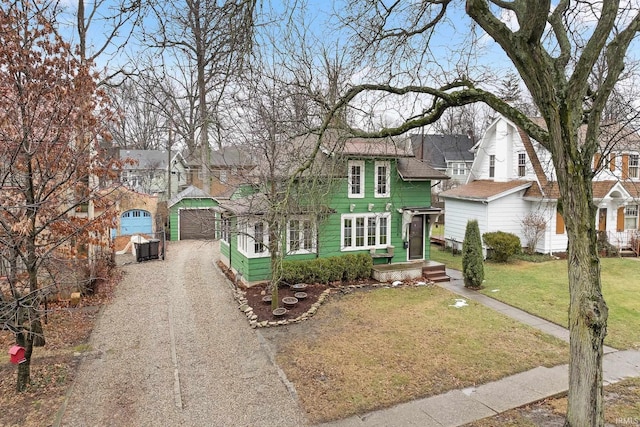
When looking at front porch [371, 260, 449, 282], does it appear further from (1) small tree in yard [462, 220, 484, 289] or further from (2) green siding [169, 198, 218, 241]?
(2) green siding [169, 198, 218, 241]

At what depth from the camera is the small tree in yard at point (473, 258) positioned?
42.8ft

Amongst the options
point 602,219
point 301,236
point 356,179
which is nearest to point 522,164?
point 602,219

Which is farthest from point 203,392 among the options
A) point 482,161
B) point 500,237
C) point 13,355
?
point 482,161

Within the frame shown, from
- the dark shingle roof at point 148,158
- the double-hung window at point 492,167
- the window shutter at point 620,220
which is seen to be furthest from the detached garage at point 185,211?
the window shutter at point 620,220

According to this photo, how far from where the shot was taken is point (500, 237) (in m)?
17.3

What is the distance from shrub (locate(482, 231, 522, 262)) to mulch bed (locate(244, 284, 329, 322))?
881cm

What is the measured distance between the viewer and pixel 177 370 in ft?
23.6

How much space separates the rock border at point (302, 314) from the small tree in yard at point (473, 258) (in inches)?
55.2

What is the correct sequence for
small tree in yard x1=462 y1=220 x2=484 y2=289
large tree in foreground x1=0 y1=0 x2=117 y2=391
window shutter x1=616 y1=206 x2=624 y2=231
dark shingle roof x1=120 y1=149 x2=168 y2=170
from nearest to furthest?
large tree in foreground x1=0 y1=0 x2=117 y2=391 < small tree in yard x1=462 y1=220 x2=484 y2=289 < window shutter x1=616 y1=206 x2=624 y2=231 < dark shingle roof x1=120 y1=149 x2=168 y2=170

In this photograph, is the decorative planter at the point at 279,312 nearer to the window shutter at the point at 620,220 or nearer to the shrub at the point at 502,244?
the shrub at the point at 502,244

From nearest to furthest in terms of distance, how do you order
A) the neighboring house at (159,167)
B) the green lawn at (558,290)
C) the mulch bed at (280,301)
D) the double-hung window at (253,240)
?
the green lawn at (558,290) → the mulch bed at (280,301) → the double-hung window at (253,240) → the neighboring house at (159,167)

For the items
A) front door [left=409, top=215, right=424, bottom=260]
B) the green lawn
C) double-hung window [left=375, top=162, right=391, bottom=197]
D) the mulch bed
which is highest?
double-hung window [left=375, top=162, right=391, bottom=197]

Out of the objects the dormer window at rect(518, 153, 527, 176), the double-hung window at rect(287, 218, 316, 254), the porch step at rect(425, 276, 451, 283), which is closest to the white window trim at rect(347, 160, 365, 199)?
the double-hung window at rect(287, 218, 316, 254)

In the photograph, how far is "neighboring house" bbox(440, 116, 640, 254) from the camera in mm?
18156
